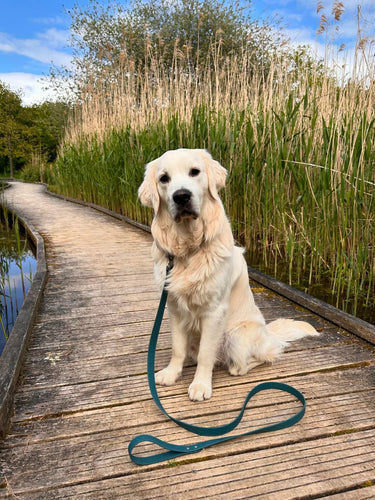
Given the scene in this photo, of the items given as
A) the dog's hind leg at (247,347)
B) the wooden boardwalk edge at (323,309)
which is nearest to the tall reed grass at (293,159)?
the wooden boardwalk edge at (323,309)

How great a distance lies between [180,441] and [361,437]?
0.70 meters

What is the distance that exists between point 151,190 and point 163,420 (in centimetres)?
108

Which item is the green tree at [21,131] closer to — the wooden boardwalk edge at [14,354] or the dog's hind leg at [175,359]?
the wooden boardwalk edge at [14,354]

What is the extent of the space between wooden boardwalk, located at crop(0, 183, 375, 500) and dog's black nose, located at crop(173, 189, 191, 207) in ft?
2.98

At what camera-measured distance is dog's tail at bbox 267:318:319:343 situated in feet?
6.94

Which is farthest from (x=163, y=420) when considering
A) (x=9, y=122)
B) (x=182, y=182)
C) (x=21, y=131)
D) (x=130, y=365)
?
(x=21, y=131)

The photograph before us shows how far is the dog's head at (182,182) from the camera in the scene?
1.64m

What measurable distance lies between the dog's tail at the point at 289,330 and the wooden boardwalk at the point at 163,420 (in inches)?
2.1

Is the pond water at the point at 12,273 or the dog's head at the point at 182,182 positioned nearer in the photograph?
the dog's head at the point at 182,182

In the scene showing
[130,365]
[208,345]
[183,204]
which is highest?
[183,204]

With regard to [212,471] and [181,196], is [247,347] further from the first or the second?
[181,196]

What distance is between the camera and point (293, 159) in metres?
3.32

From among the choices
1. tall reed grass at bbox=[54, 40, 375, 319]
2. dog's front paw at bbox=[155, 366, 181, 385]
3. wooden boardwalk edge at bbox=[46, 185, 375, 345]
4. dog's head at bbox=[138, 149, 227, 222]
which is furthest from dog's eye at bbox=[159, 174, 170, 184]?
wooden boardwalk edge at bbox=[46, 185, 375, 345]

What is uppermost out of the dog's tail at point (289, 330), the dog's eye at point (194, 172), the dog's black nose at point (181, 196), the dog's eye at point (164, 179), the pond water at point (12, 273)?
the dog's eye at point (194, 172)
